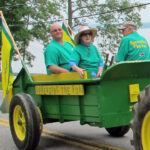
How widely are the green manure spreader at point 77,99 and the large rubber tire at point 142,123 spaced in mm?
97

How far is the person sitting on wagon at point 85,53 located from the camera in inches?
217

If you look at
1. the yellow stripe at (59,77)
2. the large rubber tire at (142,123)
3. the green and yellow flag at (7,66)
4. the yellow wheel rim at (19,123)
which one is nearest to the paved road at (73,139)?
the yellow wheel rim at (19,123)

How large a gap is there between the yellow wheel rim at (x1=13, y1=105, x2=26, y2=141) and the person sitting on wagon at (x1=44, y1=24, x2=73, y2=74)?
0.82 meters

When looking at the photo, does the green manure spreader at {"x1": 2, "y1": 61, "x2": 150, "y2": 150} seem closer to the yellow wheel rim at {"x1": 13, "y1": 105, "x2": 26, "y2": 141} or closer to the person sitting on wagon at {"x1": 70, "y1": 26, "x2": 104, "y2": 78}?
the yellow wheel rim at {"x1": 13, "y1": 105, "x2": 26, "y2": 141}

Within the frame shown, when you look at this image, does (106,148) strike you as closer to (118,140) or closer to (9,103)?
(118,140)

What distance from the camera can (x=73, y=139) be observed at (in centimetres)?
637

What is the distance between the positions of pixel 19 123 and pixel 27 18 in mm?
22553

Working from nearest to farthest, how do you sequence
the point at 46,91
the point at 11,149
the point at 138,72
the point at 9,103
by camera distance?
the point at 138,72 → the point at 46,91 → the point at 11,149 → the point at 9,103

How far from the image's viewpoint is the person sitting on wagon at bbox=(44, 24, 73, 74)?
5961 millimetres

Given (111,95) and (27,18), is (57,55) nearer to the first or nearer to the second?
(111,95)

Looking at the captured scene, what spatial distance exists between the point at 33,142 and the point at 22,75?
4.07 ft

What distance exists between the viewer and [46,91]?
216 inches

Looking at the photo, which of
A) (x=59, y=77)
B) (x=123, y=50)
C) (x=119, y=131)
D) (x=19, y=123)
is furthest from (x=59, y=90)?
(x=119, y=131)

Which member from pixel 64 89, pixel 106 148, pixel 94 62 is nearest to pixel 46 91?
pixel 64 89
